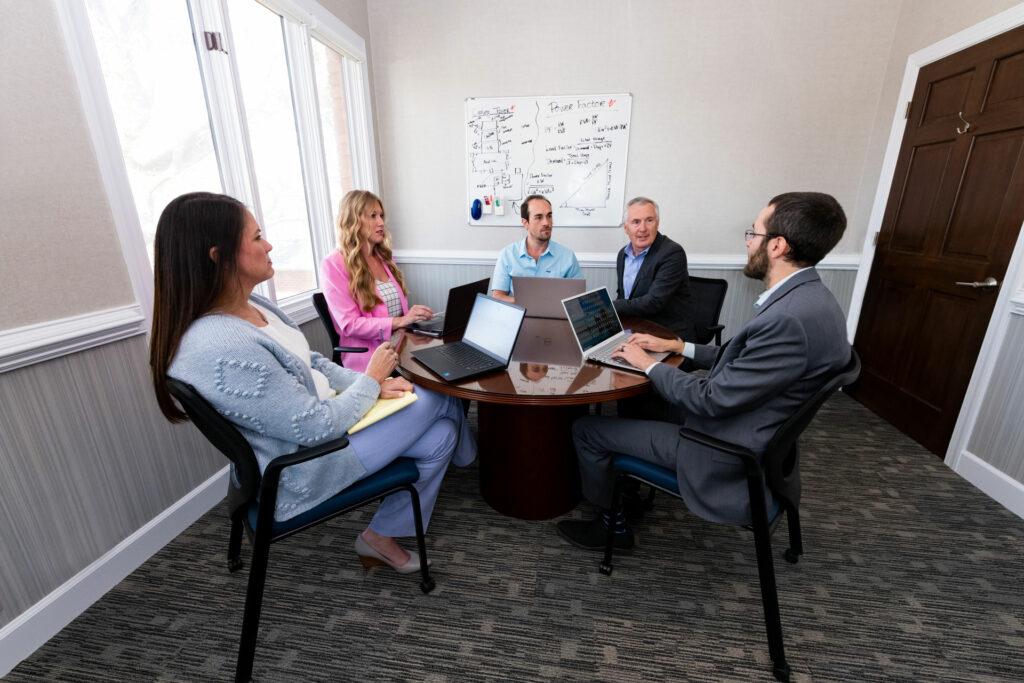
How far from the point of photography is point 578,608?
4.83ft

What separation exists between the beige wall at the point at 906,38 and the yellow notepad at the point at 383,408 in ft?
10.9

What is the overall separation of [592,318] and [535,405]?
453 mm

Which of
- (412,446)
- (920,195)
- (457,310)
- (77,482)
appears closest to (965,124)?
(920,195)

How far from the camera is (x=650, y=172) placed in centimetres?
321

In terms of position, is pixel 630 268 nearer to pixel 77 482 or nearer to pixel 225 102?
pixel 225 102

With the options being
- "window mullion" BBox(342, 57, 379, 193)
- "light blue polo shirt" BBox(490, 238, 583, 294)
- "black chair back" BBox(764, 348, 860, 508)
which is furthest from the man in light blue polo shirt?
"black chair back" BBox(764, 348, 860, 508)

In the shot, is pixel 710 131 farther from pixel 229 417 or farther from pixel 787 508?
pixel 229 417

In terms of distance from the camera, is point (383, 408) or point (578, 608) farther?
point (578, 608)

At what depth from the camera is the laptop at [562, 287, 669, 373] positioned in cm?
156

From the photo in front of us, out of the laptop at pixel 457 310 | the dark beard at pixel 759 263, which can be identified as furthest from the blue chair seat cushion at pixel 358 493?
the dark beard at pixel 759 263

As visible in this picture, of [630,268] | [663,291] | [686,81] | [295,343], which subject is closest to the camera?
[295,343]

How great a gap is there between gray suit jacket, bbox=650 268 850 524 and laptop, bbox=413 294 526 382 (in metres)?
0.52

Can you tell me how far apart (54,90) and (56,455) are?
1148mm

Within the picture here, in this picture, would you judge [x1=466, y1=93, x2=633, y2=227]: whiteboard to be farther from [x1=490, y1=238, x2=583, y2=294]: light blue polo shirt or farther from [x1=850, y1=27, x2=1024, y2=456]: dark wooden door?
[x1=850, y1=27, x2=1024, y2=456]: dark wooden door
